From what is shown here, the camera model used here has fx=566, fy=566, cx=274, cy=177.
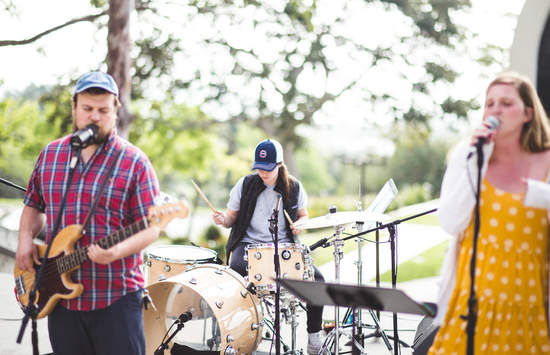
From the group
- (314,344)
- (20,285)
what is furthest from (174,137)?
(20,285)

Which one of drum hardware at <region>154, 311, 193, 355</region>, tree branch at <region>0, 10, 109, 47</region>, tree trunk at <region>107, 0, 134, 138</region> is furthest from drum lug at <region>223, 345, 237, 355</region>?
tree branch at <region>0, 10, 109, 47</region>

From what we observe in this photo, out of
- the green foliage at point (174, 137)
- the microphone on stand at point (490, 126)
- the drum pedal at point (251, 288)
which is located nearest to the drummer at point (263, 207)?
the drum pedal at point (251, 288)

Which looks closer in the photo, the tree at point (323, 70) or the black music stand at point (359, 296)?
the black music stand at point (359, 296)

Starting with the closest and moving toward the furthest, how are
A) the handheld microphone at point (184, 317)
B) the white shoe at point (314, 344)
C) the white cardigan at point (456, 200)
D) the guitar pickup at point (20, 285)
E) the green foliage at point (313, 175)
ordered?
the white cardigan at point (456, 200) → the guitar pickup at point (20, 285) → the handheld microphone at point (184, 317) → the white shoe at point (314, 344) → the green foliage at point (313, 175)

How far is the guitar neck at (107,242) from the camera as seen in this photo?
9.16 feet

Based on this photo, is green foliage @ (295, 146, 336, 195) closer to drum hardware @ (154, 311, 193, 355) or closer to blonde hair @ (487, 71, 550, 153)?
drum hardware @ (154, 311, 193, 355)

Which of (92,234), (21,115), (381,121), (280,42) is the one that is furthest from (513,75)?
(21,115)

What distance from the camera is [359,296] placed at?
2.68m

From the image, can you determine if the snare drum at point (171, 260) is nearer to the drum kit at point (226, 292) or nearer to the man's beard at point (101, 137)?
the drum kit at point (226, 292)

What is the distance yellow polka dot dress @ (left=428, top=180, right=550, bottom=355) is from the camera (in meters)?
2.49

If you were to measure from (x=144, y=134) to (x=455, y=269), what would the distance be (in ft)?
60.0

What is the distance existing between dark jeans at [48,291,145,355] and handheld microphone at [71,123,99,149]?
80cm

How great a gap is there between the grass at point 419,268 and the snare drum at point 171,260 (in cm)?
990

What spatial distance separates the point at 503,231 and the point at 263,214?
3.24 meters
